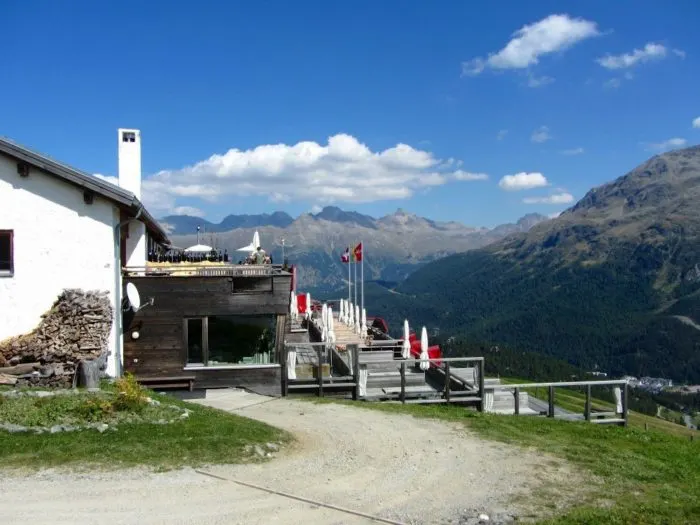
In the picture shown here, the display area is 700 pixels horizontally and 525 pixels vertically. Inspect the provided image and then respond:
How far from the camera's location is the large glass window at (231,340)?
21.2m

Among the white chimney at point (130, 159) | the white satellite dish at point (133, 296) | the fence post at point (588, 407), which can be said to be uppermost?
the white chimney at point (130, 159)

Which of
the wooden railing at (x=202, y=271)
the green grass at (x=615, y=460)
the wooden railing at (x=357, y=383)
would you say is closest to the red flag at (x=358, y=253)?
the wooden railing at (x=202, y=271)

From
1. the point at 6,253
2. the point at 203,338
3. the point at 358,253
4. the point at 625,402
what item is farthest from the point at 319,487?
the point at 358,253

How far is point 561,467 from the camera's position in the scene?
38.7 ft

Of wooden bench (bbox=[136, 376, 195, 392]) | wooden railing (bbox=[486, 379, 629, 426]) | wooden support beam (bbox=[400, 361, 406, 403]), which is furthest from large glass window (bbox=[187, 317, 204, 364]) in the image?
wooden railing (bbox=[486, 379, 629, 426])

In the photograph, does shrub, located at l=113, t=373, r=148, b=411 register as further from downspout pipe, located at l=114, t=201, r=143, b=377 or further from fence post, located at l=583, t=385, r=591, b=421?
fence post, located at l=583, t=385, r=591, b=421

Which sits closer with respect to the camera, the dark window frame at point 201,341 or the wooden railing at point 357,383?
the wooden railing at point 357,383

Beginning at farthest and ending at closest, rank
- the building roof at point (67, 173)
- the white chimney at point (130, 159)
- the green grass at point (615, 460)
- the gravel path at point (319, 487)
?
the white chimney at point (130, 159), the building roof at point (67, 173), the green grass at point (615, 460), the gravel path at point (319, 487)

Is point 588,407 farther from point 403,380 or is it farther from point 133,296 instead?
point 133,296

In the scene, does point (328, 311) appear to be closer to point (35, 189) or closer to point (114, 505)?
point (35, 189)

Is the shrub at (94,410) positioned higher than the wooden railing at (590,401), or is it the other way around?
the shrub at (94,410)

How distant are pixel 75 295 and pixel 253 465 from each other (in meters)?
9.95

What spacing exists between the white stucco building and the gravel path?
951 centimetres

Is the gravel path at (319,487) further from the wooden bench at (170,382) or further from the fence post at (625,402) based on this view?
the fence post at (625,402)
